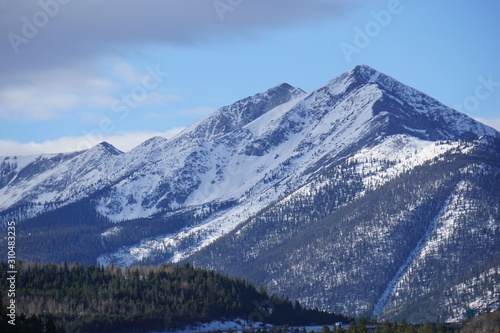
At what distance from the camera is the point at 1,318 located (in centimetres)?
17975

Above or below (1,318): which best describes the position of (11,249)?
above

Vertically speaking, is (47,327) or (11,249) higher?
(11,249)

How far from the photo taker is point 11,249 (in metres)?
179

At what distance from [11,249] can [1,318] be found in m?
13.7

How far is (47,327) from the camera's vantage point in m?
186

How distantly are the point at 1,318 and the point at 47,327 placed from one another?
393 inches

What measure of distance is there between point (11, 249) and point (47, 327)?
60.3ft
